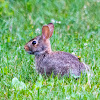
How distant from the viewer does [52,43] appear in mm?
6574

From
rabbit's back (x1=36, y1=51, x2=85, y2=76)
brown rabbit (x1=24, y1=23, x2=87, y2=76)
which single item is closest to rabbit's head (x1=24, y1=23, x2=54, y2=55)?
brown rabbit (x1=24, y1=23, x2=87, y2=76)

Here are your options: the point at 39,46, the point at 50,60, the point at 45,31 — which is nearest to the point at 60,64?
the point at 50,60

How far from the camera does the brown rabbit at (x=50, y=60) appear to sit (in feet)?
16.6

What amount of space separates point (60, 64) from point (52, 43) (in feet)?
4.82

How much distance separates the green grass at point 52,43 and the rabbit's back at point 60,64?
174 mm

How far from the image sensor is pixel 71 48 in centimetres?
632

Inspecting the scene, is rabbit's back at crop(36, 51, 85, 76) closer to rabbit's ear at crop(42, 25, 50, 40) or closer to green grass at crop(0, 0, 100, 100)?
green grass at crop(0, 0, 100, 100)

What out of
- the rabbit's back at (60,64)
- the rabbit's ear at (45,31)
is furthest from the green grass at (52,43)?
the rabbit's ear at (45,31)

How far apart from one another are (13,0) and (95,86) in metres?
5.52

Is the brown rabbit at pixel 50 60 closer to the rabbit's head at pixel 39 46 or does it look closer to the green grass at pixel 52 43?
the rabbit's head at pixel 39 46

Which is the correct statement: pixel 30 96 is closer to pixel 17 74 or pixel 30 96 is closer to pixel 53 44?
pixel 17 74

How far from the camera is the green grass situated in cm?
445

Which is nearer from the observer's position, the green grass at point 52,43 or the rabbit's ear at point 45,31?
the green grass at point 52,43

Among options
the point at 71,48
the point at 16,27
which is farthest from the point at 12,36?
the point at 71,48
